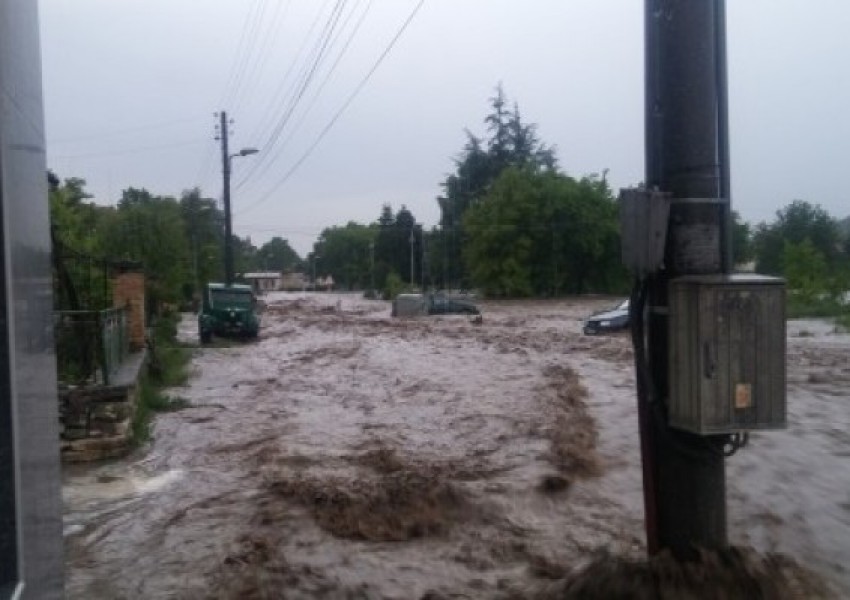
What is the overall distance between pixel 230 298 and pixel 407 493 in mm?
29457

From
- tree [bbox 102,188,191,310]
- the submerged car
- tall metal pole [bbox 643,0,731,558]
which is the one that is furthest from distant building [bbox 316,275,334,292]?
tall metal pole [bbox 643,0,731,558]

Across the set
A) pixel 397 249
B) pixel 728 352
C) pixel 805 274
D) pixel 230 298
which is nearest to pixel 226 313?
pixel 230 298

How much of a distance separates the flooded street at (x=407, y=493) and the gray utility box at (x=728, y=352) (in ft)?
7.06

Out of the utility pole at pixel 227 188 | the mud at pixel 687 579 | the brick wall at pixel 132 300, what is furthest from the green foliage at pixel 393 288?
the mud at pixel 687 579

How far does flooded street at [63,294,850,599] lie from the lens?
736 cm

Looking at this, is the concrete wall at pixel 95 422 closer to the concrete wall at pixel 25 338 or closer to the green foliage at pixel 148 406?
the green foliage at pixel 148 406

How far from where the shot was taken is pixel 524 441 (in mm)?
13617

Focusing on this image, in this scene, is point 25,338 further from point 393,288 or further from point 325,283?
point 325,283

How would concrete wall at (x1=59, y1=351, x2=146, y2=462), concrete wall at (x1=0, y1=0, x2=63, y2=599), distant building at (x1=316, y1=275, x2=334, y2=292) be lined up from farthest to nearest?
distant building at (x1=316, y1=275, x2=334, y2=292)
concrete wall at (x1=59, y1=351, x2=146, y2=462)
concrete wall at (x1=0, y1=0, x2=63, y2=599)

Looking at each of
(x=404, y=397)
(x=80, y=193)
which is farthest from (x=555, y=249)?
(x=404, y=397)

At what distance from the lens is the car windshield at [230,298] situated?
124 ft

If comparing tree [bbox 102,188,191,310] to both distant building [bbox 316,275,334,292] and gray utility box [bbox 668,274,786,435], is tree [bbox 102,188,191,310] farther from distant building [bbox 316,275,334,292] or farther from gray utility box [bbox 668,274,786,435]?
distant building [bbox 316,275,334,292]

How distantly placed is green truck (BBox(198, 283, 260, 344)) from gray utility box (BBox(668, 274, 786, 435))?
32915 millimetres

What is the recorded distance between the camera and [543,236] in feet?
240
